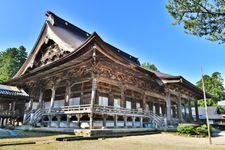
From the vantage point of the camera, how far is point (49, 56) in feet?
74.4

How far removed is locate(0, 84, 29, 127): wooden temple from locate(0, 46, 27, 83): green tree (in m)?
24.3

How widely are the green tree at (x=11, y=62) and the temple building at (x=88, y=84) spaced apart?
2915 cm

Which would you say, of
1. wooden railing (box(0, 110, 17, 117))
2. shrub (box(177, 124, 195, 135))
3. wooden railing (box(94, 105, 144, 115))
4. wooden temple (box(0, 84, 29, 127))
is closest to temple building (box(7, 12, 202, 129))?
wooden railing (box(94, 105, 144, 115))

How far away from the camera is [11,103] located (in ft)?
89.5

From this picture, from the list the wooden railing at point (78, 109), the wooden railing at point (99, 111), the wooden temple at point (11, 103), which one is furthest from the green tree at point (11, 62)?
the wooden railing at point (78, 109)

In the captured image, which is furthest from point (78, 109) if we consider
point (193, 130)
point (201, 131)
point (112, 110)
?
point (201, 131)

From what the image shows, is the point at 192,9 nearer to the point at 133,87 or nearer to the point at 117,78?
the point at 117,78

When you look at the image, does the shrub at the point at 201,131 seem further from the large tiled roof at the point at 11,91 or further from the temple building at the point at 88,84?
the large tiled roof at the point at 11,91

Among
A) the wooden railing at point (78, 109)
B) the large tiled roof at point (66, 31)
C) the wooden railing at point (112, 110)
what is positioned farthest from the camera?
the large tiled roof at point (66, 31)

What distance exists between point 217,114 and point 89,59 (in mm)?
40850

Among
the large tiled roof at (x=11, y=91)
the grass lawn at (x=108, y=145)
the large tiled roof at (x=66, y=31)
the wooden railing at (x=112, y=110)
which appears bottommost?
the grass lawn at (x=108, y=145)

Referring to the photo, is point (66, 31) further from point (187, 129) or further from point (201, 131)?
point (201, 131)

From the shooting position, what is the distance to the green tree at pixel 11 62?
5128 cm

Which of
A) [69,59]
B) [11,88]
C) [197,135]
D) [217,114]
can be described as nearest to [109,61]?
[69,59]
